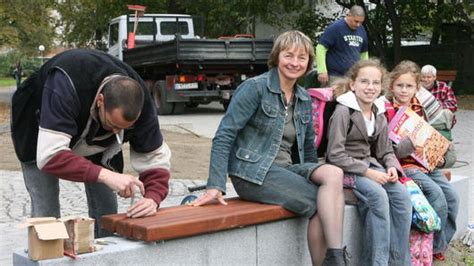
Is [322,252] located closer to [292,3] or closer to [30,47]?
[292,3]

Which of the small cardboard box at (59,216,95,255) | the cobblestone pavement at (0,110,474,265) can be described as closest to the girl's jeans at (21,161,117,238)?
the small cardboard box at (59,216,95,255)

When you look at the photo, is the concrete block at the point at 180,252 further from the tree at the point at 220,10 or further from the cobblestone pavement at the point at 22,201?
the tree at the point at 220,10

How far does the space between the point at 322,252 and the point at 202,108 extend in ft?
49.6

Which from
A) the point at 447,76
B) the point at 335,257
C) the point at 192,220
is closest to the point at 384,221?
the point at 335,257

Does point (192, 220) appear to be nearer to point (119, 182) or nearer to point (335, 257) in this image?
point (119, 182)

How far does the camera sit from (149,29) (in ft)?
60.6

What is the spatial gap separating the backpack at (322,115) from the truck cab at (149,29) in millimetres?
13684

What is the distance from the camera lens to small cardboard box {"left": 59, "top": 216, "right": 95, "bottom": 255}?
3.01 metres

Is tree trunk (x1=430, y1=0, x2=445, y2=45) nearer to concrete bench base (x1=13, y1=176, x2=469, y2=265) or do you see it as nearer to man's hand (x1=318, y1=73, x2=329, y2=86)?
man's hand (x1=318, y1=73, x2=329, y2=86)

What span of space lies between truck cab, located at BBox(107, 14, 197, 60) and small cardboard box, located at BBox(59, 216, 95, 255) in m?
15.2

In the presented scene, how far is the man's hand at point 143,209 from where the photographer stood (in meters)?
3.41

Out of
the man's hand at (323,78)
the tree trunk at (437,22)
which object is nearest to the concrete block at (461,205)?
the man's hand at (323,78)

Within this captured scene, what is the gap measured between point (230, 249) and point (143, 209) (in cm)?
51

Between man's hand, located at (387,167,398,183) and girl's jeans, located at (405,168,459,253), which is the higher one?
man's hand, located at (387,167,398,183)
